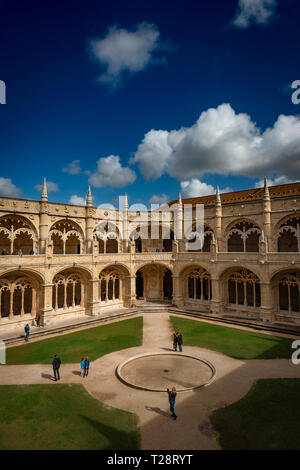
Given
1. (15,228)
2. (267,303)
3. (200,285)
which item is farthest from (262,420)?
(15,228)

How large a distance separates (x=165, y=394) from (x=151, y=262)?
19932mm

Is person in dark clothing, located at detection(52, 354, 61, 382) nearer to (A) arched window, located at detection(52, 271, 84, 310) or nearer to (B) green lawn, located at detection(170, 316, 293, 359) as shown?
(B) green lawn, located at detection(170, 316, 293, 359)

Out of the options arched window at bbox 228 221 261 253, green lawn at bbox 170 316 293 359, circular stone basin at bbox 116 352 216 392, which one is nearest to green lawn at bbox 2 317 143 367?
circular stone basin at bbox 116 352 216 392

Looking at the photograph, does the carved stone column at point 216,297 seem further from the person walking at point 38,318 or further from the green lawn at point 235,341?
the person walking at point 38,318

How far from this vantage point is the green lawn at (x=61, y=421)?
33.7ft

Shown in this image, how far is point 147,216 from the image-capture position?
35719 mm

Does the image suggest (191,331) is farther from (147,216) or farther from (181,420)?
(147,216)

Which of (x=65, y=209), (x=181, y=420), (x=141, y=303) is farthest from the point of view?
(x=141, y=303)

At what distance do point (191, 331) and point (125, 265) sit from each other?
11.4 meters

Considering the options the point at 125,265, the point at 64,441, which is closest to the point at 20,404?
the point at 64,441

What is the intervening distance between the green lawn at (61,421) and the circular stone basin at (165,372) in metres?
2.58

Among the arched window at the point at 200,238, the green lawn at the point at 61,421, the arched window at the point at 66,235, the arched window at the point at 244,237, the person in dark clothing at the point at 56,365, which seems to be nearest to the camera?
the green lawn at the point at 61,421

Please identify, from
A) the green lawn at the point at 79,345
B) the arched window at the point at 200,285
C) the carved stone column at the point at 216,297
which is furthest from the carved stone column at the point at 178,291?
the green lawn at the point at 79,345

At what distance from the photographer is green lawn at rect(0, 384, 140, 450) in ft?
33.7
